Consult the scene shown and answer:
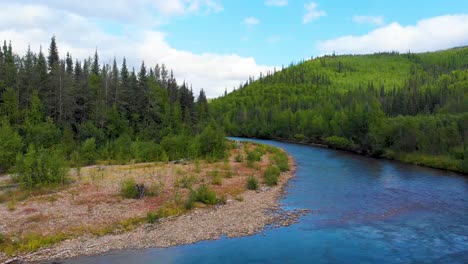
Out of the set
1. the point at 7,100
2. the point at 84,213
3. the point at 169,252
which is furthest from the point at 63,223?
the point at 7,100

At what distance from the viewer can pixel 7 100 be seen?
61.5 metres

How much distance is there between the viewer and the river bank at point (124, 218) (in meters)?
24.4

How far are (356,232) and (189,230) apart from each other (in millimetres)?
12127

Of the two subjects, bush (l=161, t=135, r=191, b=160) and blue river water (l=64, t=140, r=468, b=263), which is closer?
blue river water (l=64, t=140, r=468, b=263)

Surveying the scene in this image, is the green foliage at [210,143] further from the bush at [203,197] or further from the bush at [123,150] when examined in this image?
the bush at [203,197]

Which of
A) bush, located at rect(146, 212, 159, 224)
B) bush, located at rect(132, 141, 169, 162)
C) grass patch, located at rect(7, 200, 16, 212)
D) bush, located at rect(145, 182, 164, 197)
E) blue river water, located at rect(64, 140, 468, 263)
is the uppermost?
bush, located at rect(132, 141, 169, 162)

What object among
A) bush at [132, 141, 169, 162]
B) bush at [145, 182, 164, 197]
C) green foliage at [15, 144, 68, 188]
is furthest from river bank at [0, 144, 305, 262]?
bush at [132, 141, 169, 162]

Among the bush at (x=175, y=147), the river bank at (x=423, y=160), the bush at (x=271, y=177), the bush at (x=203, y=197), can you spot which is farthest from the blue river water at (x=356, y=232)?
the bush at (x=175, y=147)

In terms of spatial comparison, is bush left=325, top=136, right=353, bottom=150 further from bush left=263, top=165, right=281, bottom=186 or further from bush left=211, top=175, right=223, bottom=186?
bush left=211, top=175, right=223, bottom=186

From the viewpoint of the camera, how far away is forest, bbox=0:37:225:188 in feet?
182

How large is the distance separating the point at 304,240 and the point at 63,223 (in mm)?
17121

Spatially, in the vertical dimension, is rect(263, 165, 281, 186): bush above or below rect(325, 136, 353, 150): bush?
below

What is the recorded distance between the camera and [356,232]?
27.8 meters

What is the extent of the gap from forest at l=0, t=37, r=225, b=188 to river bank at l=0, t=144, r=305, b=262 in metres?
7.11
